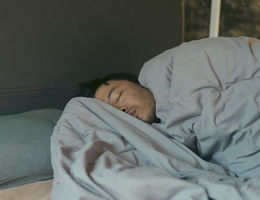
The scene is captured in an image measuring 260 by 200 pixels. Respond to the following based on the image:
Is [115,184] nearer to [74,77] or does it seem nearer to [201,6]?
[74,77]

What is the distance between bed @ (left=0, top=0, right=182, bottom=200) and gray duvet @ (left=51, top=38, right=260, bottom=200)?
14 cm

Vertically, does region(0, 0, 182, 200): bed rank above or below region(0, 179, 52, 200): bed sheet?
above

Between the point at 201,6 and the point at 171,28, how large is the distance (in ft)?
1.50

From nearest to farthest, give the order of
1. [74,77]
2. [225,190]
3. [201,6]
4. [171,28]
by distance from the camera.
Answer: [225,190]
[74,77]
[171,28]
[201,6]

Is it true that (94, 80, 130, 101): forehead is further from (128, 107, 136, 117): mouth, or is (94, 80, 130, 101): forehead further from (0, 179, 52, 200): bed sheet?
(0, 179, 52, 200): bed sheet

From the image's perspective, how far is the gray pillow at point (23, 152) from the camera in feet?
3.38

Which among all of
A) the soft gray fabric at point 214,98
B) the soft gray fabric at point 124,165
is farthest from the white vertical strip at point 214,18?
the soft gray fabric at point 124,165

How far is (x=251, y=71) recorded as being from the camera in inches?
40.8

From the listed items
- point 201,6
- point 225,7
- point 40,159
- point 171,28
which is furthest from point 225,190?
point 225,7

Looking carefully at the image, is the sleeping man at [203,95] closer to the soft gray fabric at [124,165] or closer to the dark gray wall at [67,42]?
the soft gray fabric at [124,165]

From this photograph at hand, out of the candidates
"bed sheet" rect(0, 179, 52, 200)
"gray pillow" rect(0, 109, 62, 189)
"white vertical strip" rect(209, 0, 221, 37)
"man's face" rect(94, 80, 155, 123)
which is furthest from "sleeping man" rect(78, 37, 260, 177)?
"white vertical strip" rect(209, 0, 221, 37)

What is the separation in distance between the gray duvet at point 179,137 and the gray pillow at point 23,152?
0.30ft

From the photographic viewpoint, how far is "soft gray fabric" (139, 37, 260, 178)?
916 mm

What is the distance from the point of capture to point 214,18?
241 cm
